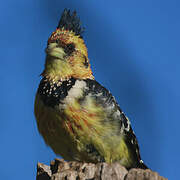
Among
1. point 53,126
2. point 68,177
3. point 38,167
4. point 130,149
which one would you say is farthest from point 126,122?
point 68,177

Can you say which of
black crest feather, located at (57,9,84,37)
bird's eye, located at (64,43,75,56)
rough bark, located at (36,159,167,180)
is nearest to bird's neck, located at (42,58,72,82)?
bird's eye, located at (64,43,75,56)

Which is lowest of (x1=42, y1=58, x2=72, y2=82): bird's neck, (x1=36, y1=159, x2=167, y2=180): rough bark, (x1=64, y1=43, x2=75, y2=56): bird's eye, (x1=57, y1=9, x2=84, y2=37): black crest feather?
(x1=36, y1=159, x2=167, y2=180): rough bark

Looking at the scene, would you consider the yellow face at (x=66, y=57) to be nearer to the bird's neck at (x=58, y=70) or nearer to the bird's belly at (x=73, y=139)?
the bird's neck at (x=58, y=70)

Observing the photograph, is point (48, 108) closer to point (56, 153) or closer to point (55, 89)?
point (55, 89)

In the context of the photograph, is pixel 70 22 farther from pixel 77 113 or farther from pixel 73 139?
pixel 73 139

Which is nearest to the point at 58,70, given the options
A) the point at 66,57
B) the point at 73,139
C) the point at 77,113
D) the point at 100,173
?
the point at 66,57

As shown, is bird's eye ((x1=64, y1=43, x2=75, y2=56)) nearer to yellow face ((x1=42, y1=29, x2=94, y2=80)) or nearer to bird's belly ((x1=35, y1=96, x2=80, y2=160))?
yellow face ((x1=42, y1=29, x2=94, y2=80))

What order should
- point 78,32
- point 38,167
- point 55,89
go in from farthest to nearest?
point 78,32, point 55,89, point 38,167

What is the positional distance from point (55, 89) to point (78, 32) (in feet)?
3.26

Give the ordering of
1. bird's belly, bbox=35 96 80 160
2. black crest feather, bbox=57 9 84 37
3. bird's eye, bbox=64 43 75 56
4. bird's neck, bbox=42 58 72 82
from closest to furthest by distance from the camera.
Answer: bird's belly, bbox=35 96 80 160
bird's neck, bbox=42 58 72 82
bird's eye, bbox=64 43 75 56
black crest feather, bbox=57 9 84 37

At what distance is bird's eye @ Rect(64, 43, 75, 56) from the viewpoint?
4.86 meters

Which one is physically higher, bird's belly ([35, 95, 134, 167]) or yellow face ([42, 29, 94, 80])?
yellow face ([42, 29, 94, 80])

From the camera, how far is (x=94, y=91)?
457 cm

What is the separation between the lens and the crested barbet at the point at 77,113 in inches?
168
